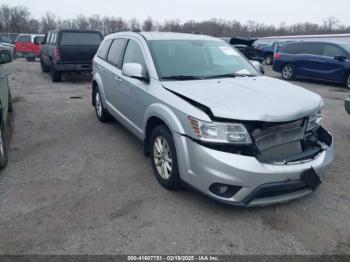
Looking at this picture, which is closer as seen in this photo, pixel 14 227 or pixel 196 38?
pixel 14 227

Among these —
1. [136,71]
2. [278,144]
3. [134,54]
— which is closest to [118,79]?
[134,54]

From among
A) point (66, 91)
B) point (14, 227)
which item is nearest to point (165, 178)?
point (14, 227)

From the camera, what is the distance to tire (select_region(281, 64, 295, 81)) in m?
13.2

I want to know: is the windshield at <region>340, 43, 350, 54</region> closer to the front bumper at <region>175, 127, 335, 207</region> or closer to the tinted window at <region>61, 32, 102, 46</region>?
the tinted window at <region>61, 32, 102, 46</region>

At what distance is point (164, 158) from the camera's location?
3678 mm

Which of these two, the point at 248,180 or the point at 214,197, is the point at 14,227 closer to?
the point at 214,197

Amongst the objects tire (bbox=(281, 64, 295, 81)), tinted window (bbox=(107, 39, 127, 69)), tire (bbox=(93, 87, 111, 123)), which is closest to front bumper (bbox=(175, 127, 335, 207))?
tinted window (bbox=(107, 39, 127, 69))

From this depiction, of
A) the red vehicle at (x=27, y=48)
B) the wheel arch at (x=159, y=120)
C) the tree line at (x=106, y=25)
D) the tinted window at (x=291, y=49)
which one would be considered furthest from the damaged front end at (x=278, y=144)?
the tree line at (x=106, y=25)

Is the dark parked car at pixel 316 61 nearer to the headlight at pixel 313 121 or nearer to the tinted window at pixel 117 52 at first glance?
the headlight at pixel 313 121

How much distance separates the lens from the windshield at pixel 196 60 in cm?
401

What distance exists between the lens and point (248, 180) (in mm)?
2887

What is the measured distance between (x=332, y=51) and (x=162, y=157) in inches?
413

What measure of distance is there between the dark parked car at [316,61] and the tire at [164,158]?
32.8ft

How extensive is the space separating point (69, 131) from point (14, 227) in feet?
10.3
